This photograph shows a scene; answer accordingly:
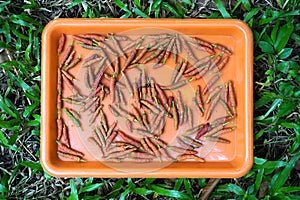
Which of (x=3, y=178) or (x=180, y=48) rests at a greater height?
(x=180, y=48)

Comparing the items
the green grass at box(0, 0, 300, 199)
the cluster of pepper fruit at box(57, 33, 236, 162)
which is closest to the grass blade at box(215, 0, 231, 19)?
the green grass at box(0, 0, 300, 199)

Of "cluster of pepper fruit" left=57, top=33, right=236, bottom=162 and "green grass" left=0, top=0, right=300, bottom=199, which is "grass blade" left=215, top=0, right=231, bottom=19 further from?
"cluster of pepper fruit" left=57, top=33, right=236, bottom=162

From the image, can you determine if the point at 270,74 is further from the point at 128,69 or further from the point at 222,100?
the point at 128,69

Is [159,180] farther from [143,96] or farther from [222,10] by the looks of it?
[222,10]

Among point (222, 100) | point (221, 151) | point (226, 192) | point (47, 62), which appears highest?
point (47, 62)

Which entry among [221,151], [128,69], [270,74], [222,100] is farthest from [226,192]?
[128,69]

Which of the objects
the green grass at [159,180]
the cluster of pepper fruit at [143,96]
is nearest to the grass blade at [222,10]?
the green grass at [159,180]

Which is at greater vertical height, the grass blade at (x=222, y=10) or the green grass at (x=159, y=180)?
the grass blade at (x=222, y=10)

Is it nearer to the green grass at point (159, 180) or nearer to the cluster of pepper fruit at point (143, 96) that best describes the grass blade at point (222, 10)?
the green grass at point (159, 180)
